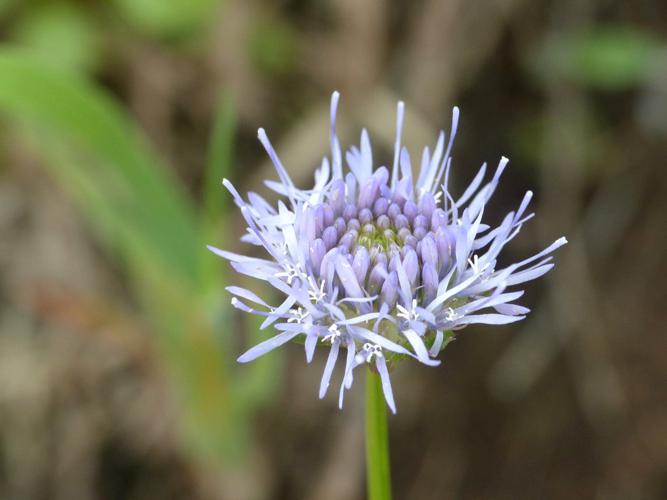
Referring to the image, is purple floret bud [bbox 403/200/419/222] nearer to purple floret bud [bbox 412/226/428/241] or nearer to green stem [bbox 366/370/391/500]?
purple floret bud [bbox 412/226/428/241]

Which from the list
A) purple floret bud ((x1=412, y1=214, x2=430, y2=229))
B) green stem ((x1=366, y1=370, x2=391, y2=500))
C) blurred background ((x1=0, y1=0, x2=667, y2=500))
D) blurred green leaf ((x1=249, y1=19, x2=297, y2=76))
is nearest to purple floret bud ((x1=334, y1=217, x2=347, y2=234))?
purple floret bud ((x1=412, y1=214, x2=430, y2=229))

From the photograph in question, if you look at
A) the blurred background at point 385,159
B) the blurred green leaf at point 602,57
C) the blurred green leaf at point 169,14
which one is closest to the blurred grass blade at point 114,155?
the blurred background at point 385,159

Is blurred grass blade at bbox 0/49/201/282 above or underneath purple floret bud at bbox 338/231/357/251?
above

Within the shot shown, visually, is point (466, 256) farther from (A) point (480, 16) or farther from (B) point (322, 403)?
(A) point (480, 16)

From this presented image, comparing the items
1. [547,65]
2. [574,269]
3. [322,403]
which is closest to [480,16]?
[547,65]

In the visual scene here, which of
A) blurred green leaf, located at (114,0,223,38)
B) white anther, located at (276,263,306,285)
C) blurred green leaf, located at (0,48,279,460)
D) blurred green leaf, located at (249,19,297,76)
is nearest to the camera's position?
white anther, located at (276,263,306,285)

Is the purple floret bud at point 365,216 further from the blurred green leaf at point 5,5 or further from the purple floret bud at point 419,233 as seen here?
the blurred green leaf at point 5,5
